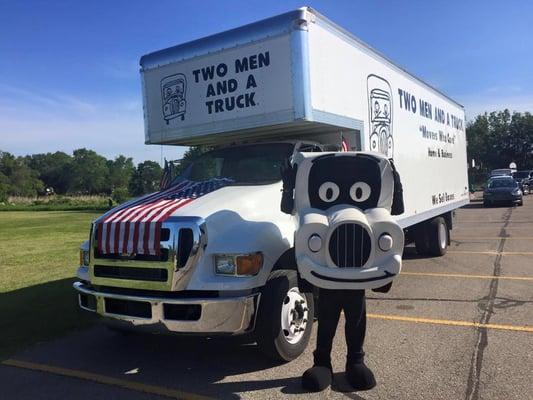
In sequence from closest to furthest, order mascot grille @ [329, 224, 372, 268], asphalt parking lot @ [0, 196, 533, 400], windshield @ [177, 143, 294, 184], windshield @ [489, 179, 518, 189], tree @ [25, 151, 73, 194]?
mascot grille @ [329, 224, 372, 268] < asphalt parking lot @ [0, 196, 533, 400] < windshield @ [177, 143, 294, 184] < windshield @ [489, 179, 518, 189] < tree @ [25, 151, 73, 194]

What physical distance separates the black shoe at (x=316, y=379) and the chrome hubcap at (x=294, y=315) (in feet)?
1.86

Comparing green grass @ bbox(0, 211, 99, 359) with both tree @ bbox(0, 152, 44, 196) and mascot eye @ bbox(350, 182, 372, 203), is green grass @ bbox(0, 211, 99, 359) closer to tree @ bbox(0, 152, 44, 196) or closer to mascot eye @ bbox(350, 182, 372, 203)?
mascot eye @ bbox(350, 182, 372, 203)

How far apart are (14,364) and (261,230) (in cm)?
281

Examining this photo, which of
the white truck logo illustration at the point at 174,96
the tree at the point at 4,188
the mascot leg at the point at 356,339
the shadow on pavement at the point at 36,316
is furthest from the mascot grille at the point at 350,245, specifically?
the tree at the point at 4,188

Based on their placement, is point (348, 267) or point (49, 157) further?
point (49, 157)

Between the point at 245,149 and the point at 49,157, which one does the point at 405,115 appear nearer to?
the point at 245,149

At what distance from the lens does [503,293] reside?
7246 mm

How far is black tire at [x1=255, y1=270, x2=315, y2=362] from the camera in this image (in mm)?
4488

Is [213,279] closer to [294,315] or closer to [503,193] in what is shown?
[294,315]

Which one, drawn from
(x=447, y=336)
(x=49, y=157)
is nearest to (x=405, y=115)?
(x=447, y=336)

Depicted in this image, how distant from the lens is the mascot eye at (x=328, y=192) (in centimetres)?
427

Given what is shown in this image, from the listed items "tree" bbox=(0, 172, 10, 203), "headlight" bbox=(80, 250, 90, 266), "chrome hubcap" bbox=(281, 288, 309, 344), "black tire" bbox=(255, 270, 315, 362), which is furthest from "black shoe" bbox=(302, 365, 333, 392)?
"tree" bbox=(0, 172, 10, 203)

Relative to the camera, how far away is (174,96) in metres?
6.81

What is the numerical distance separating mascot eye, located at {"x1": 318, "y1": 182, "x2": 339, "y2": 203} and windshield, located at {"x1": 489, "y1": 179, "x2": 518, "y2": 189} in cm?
2540
